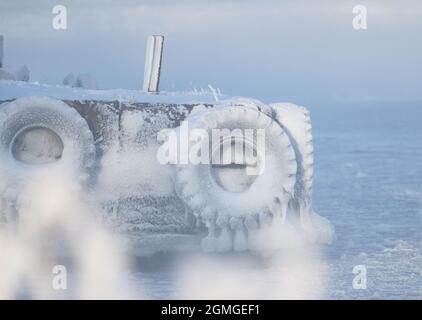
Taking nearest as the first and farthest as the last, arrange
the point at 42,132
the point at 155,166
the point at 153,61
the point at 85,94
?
the point at 42,132 < the point at 155,166 < the point at 85,94 < the point at 153,61

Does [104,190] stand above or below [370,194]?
below

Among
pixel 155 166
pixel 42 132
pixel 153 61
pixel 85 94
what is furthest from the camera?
pixel 153 61

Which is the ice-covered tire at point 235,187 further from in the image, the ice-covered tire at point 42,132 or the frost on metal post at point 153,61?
the ice-covered tire at point 42,132

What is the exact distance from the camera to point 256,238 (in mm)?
8414

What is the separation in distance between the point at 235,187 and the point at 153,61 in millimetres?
1133

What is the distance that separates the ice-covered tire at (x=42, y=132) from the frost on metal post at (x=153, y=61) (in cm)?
76

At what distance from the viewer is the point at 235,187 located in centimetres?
850

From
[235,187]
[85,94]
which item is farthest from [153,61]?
[235,187]

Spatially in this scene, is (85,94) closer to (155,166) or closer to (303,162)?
(155,166)

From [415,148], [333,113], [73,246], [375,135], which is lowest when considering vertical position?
[73,246]
